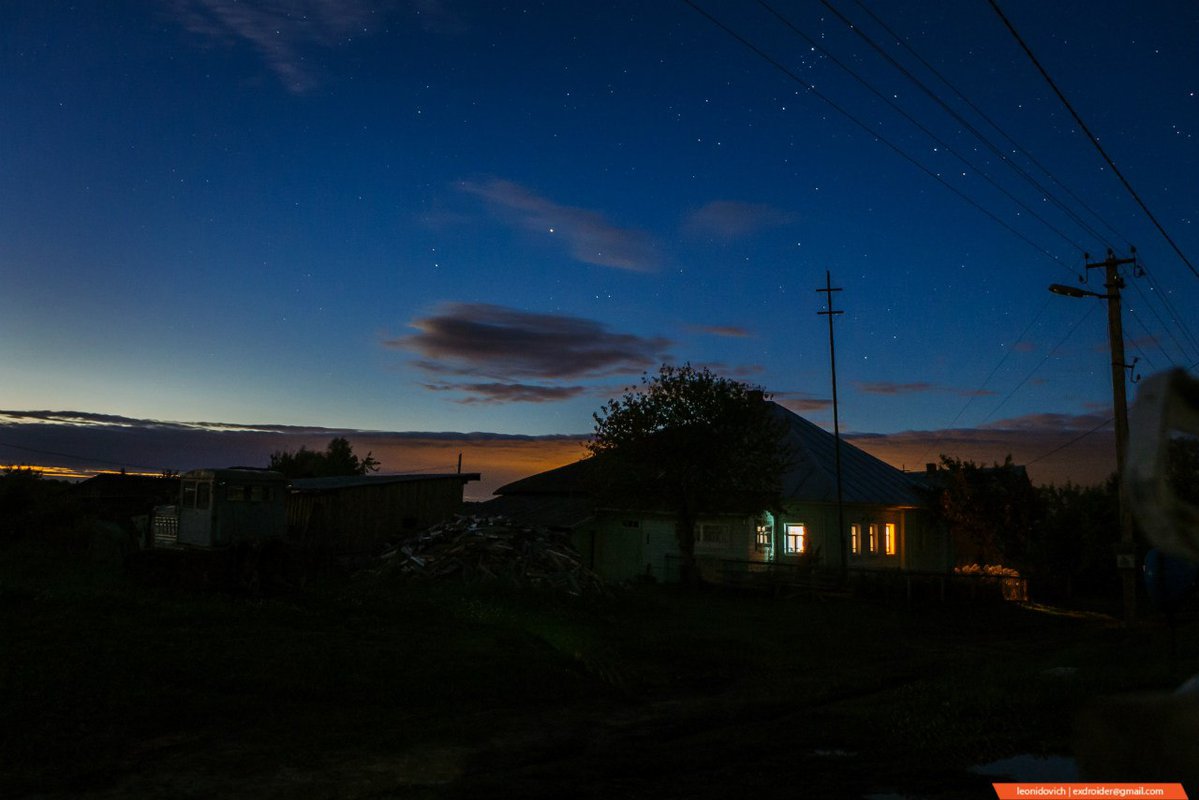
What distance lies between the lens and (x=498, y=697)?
13.6 meters

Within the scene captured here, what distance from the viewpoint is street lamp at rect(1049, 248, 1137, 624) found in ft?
79.8

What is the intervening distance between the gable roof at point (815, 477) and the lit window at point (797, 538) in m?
1.37

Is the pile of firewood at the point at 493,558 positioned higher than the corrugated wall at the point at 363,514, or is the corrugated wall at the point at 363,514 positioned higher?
the corrugated wall at the point at 363,514

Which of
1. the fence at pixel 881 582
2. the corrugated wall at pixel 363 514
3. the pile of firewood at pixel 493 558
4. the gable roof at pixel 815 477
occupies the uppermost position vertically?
the gable roof at pixel 815 477

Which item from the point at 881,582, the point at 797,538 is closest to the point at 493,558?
the point at 881,582

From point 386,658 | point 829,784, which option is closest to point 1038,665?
point 829,784

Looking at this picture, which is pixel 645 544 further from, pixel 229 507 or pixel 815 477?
pixel 229 507

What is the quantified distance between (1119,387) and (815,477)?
1552cm

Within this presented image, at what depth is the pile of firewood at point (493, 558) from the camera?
27250 mm

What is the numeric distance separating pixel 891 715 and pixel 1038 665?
267 inches

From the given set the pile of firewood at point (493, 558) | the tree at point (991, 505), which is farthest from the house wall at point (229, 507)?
the tree at point (991, 505)

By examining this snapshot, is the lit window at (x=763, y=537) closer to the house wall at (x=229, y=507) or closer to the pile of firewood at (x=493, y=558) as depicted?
the pile of firewood at (x=493, y=558)

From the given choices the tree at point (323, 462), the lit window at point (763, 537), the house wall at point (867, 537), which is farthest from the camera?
the tree at point (323, 462)

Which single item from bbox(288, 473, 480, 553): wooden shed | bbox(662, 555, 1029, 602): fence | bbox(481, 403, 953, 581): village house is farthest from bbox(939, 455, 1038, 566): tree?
bbox(288, 473, 480, 553): wooden shed
